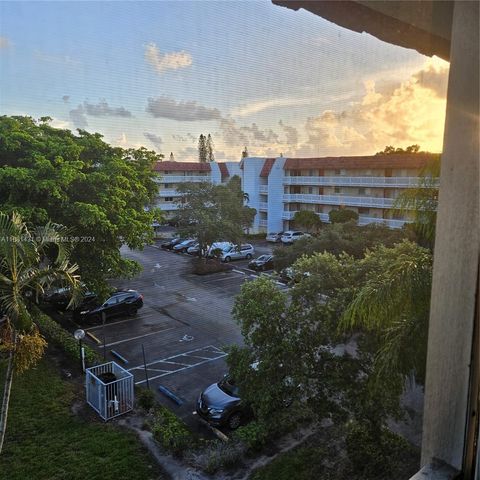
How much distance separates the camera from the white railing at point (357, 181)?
117cm

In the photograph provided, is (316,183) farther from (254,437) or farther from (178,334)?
(254,437)

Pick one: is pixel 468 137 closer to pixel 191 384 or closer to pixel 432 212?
pixel 432 212

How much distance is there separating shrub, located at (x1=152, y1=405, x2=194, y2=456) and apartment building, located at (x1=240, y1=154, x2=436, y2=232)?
155 cm

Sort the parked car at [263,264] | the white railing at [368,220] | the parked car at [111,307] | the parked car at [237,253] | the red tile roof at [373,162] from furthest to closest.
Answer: the parked car at [237,253]
the parked car at [263,264]
the parked car at [111,307]
the white railing at [368,220]
the red tile roof at [373,162]

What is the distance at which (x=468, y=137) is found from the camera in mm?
437

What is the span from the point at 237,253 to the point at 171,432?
4.67 m

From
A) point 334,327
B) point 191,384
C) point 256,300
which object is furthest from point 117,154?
point 334,327

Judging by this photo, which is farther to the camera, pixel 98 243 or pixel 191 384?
pixel 98 243

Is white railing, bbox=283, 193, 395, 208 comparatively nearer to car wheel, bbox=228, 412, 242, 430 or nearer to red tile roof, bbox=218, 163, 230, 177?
red tile roof, bbox=218, 163, 230, 177

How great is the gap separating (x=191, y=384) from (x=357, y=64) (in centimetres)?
256

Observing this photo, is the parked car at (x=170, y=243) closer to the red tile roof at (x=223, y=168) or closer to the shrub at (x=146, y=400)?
the red tile roof at (x=223, y=168)

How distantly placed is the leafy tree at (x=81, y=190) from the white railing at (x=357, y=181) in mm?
1301

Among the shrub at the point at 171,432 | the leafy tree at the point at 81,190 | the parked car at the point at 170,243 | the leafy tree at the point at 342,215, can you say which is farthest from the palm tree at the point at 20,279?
the parked car at the point at 170,243

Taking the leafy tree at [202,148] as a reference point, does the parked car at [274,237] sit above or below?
below
